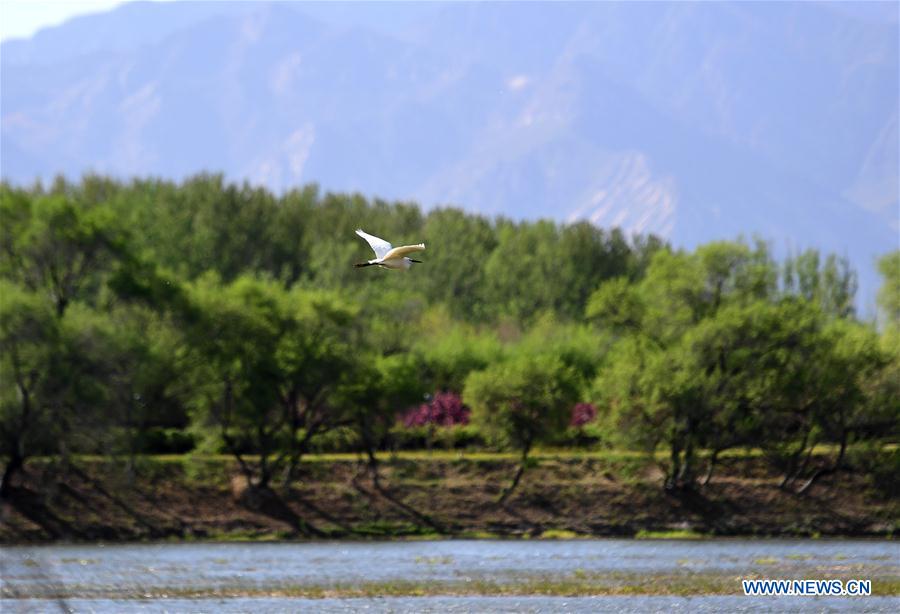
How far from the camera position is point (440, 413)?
85500mm

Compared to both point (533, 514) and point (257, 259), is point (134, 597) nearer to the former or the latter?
point (533, 514)

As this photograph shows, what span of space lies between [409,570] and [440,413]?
37.2m

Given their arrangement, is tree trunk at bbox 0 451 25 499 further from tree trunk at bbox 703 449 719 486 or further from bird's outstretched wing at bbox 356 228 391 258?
bird's outstretched wing at bbox 356 228 391 258

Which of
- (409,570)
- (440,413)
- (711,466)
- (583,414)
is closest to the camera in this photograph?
(409,570)

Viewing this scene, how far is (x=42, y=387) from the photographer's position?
211 feet

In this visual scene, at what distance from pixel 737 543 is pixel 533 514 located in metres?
11.6

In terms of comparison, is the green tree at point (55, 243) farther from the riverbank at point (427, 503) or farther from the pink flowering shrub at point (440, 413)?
the pink flowering shrub at point (440, 413)

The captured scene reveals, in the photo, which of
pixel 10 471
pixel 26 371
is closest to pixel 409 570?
pixel 26 371

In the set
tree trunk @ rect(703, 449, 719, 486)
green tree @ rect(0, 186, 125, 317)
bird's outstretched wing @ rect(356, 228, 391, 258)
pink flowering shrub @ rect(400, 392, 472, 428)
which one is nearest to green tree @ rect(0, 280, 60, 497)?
green tree @ rect(0, 186, 125, 317)

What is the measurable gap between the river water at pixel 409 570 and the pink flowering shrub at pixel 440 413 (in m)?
18.9

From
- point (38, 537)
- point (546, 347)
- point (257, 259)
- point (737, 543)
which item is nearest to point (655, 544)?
point (737, 543)

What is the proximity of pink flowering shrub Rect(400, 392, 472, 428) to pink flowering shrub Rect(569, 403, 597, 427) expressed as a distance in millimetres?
5952

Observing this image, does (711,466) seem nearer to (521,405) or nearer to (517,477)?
(517,477)

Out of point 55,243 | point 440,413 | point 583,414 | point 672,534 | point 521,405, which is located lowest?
point 672,534
